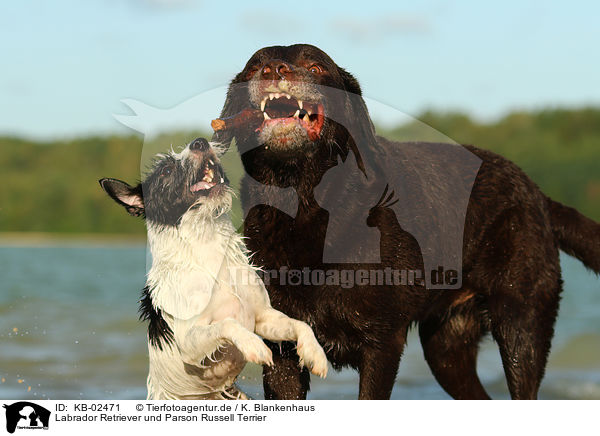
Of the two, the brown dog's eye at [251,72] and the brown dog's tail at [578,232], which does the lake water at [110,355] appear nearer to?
the brown dog's tail at [578,232]

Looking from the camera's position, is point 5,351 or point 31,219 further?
point 31,219

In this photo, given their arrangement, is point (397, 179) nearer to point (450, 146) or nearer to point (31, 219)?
point (450, 146)

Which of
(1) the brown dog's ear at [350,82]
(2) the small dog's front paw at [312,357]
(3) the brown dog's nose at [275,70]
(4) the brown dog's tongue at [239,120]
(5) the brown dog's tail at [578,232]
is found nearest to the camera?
(2) the small dog's front paw at [312,357]

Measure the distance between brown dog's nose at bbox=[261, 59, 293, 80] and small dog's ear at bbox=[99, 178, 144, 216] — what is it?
3.81 feet

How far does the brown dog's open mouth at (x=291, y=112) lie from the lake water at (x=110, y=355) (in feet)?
5.98

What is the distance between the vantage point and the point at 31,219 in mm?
34781

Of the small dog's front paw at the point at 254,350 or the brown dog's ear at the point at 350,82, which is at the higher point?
the brown dog's ear at the point at 350,82

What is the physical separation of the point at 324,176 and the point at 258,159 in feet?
1.46

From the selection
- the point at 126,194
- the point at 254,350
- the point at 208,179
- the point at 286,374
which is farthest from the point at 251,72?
the point at 286,374

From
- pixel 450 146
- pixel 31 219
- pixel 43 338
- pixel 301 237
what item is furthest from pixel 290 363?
pixel 31 219

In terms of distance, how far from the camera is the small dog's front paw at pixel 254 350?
4.08 metres

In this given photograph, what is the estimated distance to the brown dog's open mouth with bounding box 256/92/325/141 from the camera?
4570mm

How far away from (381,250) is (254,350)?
130 centimetres
